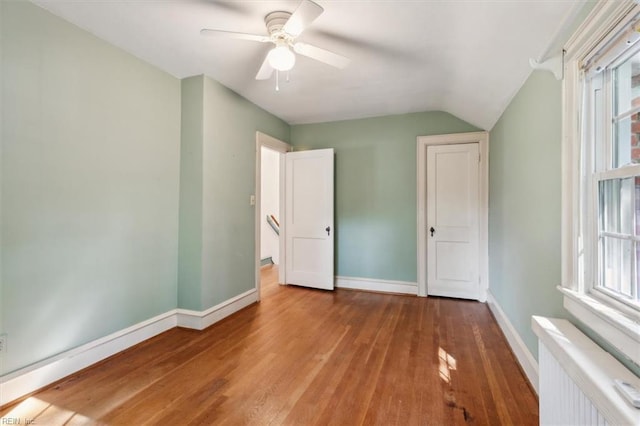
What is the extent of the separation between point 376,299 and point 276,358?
1.84 metres

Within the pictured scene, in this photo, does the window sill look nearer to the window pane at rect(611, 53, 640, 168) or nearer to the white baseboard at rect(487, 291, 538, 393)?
the window pane at rect(611, 53, 640, 168)

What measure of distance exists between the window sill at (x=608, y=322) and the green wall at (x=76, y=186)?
302 cm

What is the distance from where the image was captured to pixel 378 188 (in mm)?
4102

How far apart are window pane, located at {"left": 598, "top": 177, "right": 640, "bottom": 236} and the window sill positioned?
321mm

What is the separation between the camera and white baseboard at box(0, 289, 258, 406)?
1.75 meters

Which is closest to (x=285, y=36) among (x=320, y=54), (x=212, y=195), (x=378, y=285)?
(x=320, y=54)

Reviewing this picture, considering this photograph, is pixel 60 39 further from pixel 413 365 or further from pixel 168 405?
pixel 413 365

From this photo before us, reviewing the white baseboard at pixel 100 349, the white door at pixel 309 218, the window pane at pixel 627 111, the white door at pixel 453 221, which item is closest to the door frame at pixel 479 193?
the white door at pixel 453 221

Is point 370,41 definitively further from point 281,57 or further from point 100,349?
point 100,349

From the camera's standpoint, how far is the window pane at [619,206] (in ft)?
3.71

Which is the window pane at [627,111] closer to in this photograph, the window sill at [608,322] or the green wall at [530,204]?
the green wall at [530,204]

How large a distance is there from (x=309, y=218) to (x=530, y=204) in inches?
108

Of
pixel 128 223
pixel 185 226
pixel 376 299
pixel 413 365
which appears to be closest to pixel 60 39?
pixel 128 223

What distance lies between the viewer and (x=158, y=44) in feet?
7.47
